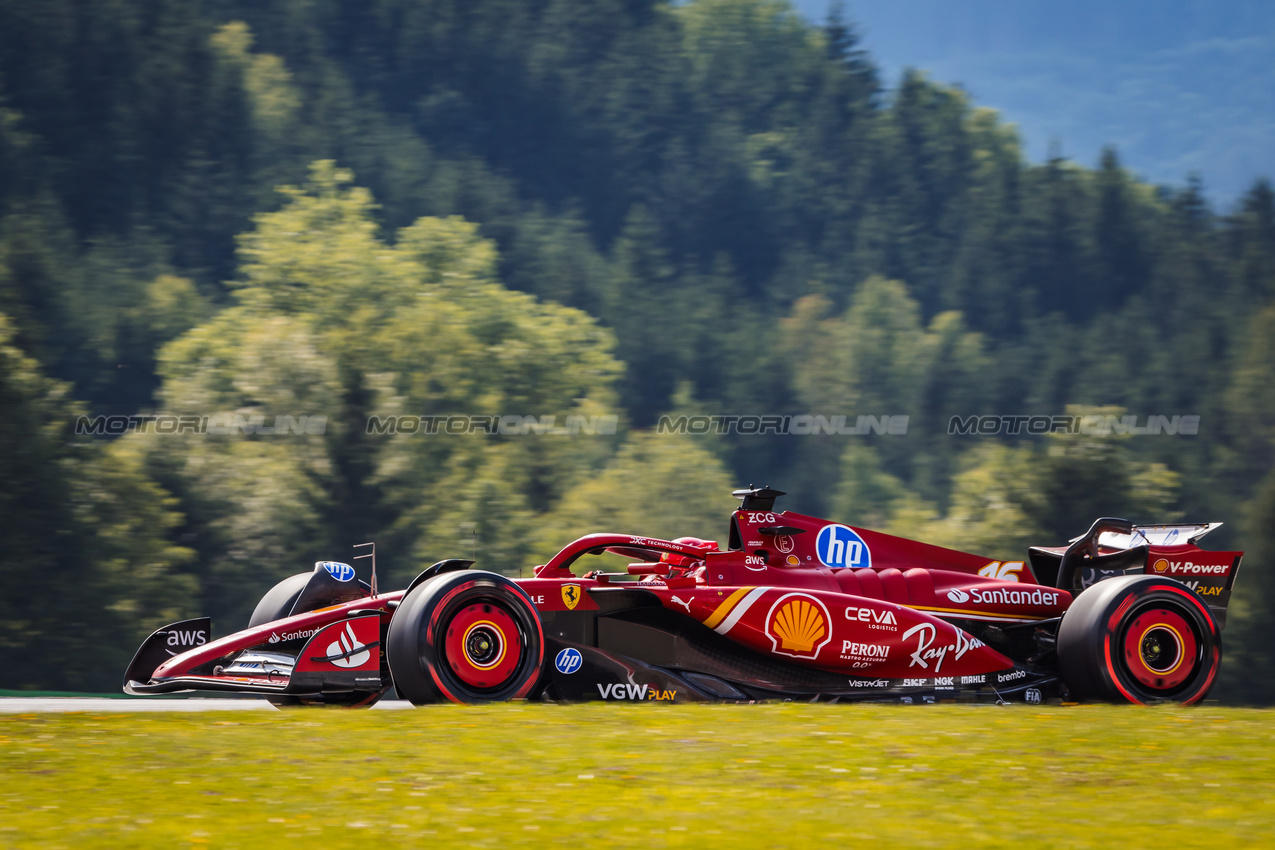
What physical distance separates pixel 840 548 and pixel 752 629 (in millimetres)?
1433

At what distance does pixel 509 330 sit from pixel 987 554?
52.5ft

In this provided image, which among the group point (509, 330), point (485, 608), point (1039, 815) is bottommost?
point (1039, 815)

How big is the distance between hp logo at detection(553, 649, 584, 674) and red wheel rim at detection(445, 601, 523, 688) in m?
0.37

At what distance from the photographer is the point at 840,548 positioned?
11.0m

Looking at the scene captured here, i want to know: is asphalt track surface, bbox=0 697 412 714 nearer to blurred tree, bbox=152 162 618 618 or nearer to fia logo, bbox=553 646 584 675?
fia logo, bbox=553 646 584 675

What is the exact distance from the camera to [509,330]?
42.7 m

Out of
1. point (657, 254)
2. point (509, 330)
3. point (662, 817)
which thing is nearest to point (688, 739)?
point (662, 817)

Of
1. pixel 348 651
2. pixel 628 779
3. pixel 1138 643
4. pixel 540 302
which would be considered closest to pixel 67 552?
pixel 348 651

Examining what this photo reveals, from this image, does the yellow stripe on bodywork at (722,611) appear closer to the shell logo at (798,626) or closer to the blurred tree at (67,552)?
the shell logo at (798,626)

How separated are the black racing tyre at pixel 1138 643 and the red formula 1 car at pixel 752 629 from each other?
15 mm

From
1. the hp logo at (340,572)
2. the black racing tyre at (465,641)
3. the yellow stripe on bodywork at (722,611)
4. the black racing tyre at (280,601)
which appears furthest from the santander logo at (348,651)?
the yellow stripe on bodywork at (722,611)

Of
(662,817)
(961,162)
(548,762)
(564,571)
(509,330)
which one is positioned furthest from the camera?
(961,162)

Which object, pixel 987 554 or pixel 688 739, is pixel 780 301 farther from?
pixel 688 739

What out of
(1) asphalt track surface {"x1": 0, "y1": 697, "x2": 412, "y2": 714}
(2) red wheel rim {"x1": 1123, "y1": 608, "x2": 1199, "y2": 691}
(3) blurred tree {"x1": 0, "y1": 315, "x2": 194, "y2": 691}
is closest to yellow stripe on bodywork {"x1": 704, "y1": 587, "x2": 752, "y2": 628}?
(1) asphalt track surface {"x1": 0, "y1": 697, "x2": 412, "y2": 714}
